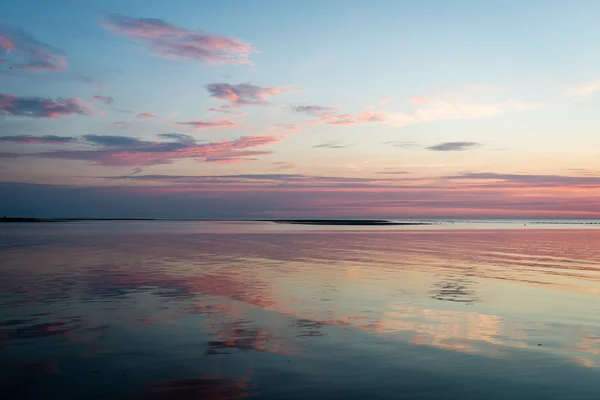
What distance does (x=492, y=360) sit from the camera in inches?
527

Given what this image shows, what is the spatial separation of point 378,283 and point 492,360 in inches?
585

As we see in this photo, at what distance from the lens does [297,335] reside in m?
16.2

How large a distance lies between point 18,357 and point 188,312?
7.08m

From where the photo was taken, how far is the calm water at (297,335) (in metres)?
11.3

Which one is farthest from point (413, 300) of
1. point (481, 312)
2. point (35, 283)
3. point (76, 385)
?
point (35, 283)

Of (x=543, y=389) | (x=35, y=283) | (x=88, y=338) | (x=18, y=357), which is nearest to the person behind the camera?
(x=543, y=389)

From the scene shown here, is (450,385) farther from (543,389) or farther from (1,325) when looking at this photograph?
(1,325)

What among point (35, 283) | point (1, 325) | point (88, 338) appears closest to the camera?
point (88, 338)

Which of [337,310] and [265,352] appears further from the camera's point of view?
[337,310]

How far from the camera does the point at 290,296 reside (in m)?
23.7

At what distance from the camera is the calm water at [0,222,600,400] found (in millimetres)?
11336

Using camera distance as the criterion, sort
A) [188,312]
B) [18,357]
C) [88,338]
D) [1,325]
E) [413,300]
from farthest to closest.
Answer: [413,300] < [188,312] < [1,325] < [88,338] < [18,357]

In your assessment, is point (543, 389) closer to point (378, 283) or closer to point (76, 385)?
point (76, 385)

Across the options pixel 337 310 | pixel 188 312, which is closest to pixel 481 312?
pixel 337 310
